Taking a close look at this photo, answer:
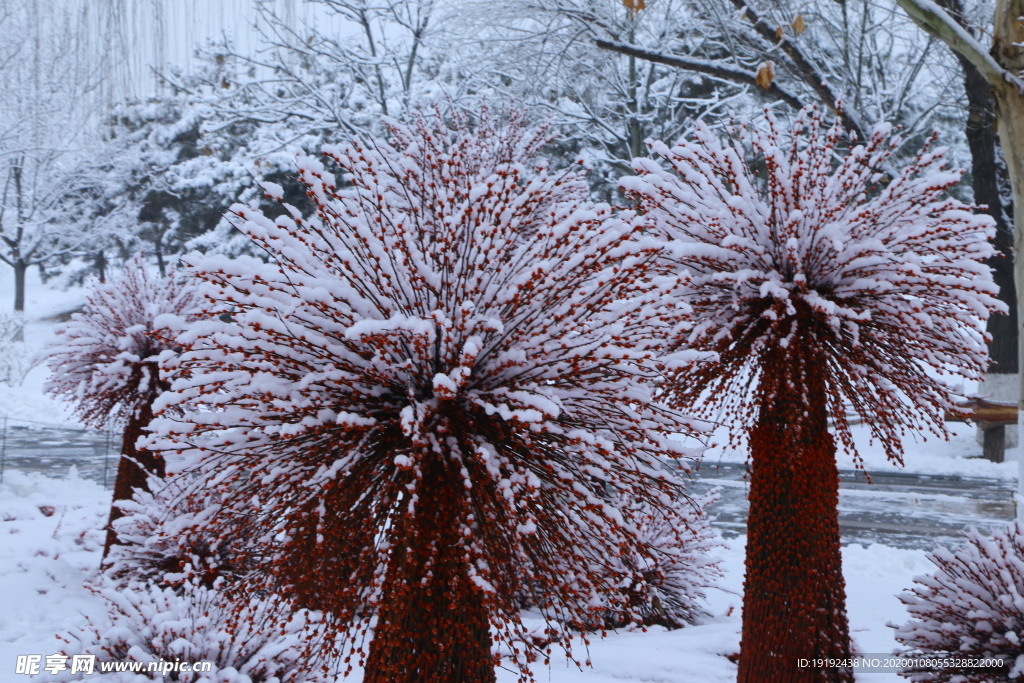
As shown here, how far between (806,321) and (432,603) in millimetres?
2257

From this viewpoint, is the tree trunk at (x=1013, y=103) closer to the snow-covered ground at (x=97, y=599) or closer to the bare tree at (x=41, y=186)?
the snow-covered ground at (x=97, y=599)

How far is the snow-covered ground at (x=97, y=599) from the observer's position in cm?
436

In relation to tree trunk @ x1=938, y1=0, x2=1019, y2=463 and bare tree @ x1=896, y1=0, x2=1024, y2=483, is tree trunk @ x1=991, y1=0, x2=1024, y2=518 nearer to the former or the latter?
bare tree @ x1=896, y1=0, x2=1024, y2=483

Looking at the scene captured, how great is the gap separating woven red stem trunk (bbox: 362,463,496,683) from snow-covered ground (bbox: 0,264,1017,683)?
149 cm

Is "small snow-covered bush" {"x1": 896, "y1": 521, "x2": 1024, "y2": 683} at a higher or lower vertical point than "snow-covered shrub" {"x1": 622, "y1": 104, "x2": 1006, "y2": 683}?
lower

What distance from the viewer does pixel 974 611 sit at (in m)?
3.47

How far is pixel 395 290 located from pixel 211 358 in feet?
2.09

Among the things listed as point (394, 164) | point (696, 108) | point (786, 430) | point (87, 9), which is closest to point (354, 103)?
point (696, 108)

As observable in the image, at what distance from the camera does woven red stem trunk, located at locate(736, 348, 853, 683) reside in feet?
11.7

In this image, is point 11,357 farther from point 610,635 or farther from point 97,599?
point 610,635

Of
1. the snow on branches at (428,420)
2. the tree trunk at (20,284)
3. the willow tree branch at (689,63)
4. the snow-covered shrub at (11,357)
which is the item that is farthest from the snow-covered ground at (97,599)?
the tree trunk at (20,284)

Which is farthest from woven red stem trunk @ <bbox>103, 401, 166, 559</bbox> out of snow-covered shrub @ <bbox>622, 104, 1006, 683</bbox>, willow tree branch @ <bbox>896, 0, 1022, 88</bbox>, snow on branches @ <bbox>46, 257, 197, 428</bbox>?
willow tree branch @ <bbox>896, 0, 1022, 88</bbox>

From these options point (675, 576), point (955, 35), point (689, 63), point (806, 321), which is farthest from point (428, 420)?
point (689, 63)

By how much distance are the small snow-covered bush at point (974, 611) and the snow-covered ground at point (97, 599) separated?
65 centimetres
